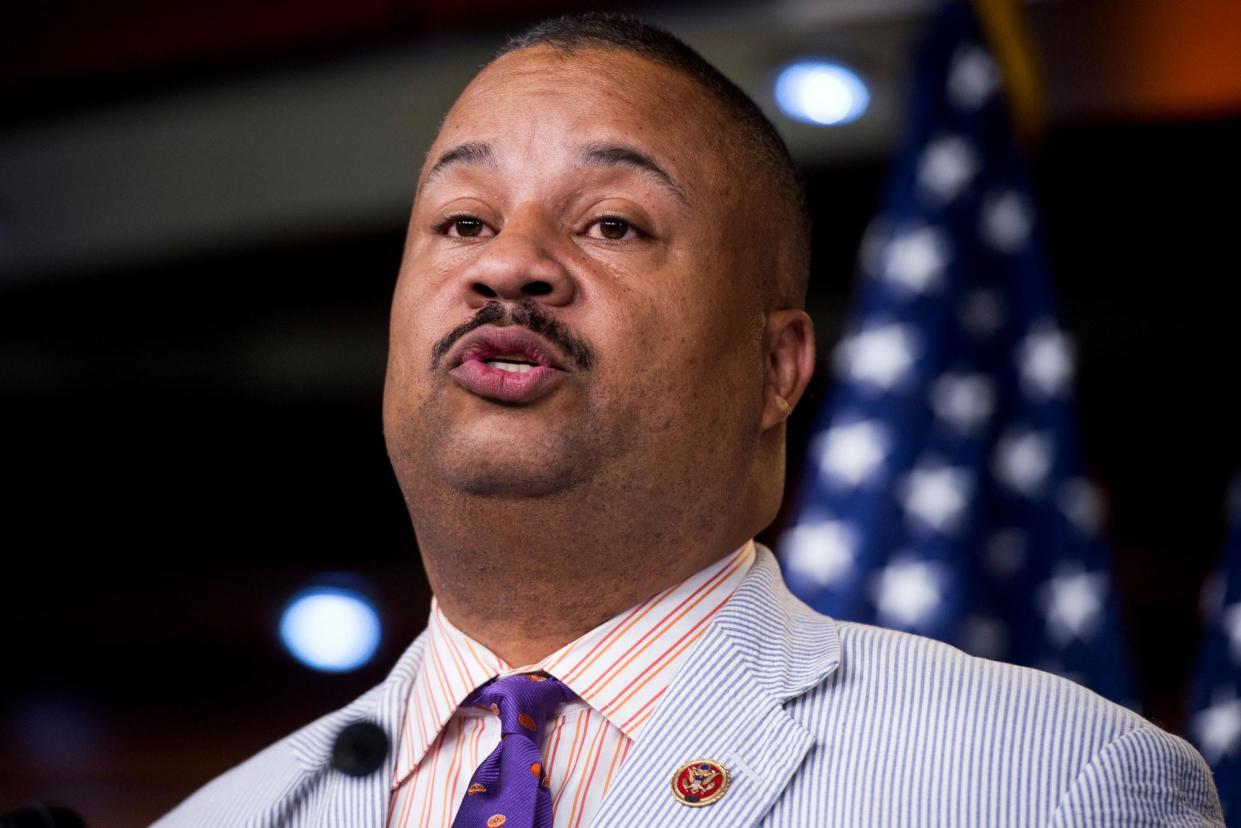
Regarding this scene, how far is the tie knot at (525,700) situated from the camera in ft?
5.12

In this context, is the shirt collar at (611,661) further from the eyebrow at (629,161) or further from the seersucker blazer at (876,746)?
the eyebrow at (629,161)

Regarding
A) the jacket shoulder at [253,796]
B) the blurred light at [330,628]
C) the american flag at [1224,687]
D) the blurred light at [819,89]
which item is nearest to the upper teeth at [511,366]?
the jacket shoulder at [253,796]

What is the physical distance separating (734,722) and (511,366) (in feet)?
1.60

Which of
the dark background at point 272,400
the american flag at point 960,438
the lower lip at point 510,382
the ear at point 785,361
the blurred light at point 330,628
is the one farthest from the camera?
the blurred light at point 330,628

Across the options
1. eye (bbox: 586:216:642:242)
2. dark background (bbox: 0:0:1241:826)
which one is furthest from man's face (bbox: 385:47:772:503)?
dark background (bbox: 0:0:1241:826)

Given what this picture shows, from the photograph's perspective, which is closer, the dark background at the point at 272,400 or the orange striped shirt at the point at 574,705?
the orange striped shirt at the point at 574,705

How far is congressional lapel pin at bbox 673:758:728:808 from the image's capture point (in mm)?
1426

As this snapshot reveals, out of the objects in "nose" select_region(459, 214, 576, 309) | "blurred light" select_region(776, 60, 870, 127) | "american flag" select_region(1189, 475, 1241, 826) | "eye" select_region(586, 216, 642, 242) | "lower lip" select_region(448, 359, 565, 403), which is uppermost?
"blurred light" select_region(776, 60, 870, 127)

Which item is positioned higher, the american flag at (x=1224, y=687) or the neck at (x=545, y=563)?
the neck at (x=545, y=563)

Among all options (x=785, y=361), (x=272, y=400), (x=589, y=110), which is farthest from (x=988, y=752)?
(x=272, y=400)

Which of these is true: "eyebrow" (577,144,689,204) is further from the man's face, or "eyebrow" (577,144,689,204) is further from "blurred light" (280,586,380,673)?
"blurred light" (280,586,380,673)

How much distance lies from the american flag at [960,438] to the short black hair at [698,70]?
3.02 ft

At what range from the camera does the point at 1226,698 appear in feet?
7.96

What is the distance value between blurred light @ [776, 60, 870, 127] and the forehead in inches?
99.3
